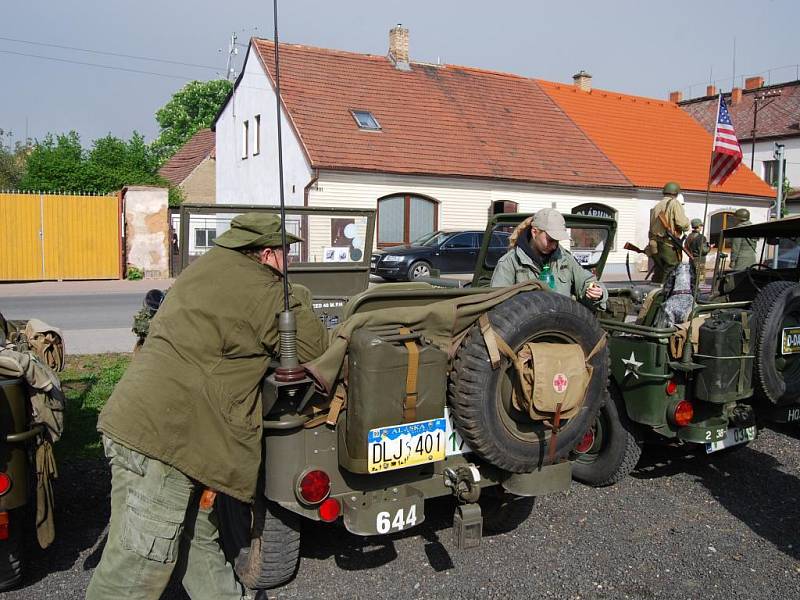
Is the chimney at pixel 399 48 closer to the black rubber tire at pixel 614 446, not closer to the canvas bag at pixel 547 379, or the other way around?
the black rubber tire at pixel 614 446

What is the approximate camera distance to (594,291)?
4.74 meters

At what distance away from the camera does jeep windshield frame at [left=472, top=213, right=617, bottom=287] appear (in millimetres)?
5672

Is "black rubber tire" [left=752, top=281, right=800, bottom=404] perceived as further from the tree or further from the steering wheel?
the tree

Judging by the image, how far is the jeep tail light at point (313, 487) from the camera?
3.10 meters

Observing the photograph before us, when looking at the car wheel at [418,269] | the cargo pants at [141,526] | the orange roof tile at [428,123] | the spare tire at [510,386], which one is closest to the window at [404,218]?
the orange roof tile at [428,123]

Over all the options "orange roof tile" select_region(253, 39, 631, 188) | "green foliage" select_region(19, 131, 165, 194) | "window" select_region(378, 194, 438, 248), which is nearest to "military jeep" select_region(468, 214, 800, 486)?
"orange roof tile" select_region(253, 39, 631, 188)

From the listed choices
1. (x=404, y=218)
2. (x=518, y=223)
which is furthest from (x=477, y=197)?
(x=518, y=223)

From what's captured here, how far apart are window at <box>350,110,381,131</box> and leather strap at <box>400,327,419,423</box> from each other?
1945 centimetres

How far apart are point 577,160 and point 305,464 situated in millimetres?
23207

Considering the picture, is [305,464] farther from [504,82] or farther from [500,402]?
[504,82]

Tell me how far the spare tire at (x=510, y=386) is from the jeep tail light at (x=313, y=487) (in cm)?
63

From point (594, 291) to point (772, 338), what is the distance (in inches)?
43.1

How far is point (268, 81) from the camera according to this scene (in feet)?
75.0

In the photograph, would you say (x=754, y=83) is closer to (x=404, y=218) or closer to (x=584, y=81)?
(x=584, y=81)
